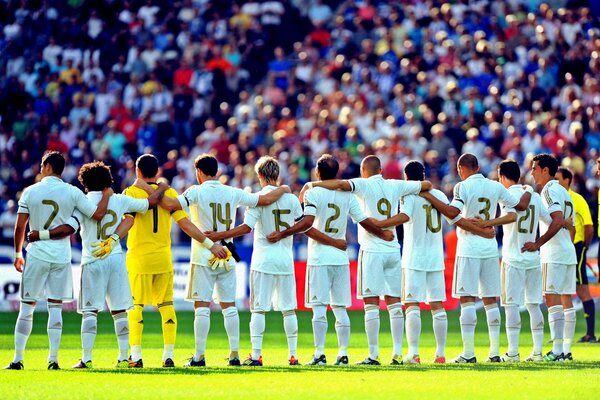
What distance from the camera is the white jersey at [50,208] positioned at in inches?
591

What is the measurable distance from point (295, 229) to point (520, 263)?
2.92 metres

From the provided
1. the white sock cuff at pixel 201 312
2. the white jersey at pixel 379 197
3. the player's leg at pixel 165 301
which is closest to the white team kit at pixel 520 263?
the white jersey at pixel 379 197

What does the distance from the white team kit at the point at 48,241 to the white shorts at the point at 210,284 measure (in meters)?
1.41

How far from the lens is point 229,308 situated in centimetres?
1560

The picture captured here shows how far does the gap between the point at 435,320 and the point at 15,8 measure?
2239 cm

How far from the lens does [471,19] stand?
103 ft

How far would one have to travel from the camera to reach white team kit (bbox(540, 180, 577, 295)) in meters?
16.8

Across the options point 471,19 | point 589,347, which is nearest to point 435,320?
point 589,347

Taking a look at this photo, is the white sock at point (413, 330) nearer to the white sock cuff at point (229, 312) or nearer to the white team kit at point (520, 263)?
the white team kit at point (520, 263)

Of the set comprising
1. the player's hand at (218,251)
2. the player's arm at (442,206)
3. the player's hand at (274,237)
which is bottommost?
the player's hand at (218,251)

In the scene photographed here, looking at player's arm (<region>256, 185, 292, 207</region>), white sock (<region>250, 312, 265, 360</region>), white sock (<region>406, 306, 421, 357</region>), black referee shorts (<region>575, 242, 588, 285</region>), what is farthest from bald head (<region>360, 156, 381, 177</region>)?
black referee shorts (<region>575, 242, 588, 285</region>)

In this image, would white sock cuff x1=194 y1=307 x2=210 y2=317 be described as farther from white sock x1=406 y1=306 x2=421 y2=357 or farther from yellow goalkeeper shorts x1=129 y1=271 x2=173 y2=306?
white sock x1=406 y1=306 x2=421 y2=357

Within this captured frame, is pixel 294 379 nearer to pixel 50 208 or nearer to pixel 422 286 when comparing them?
pixel 422 286

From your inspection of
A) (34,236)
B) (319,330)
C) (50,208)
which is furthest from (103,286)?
(319,330)
